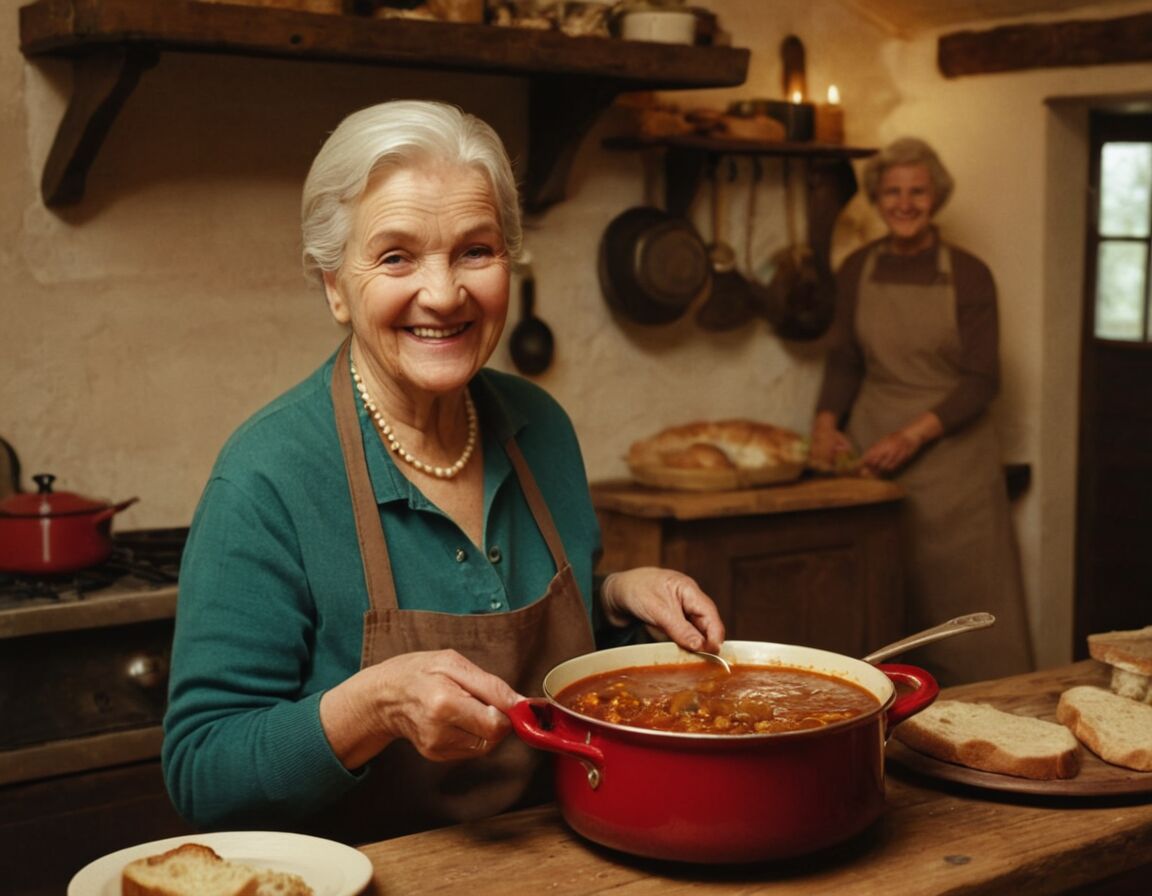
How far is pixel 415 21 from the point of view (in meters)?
3.05

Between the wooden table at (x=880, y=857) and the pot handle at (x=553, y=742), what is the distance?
0.37ft

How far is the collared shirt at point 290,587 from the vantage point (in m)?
1.55

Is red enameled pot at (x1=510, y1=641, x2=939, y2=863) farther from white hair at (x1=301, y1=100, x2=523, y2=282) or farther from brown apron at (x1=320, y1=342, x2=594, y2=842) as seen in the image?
white hair at (x1=301, y1=100, x2=523, y2=282)

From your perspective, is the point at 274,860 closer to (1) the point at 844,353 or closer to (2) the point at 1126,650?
(2) the point at 1126,650

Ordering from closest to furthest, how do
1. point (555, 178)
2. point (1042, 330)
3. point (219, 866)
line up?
point (219, 866) → point (555, 178) → point (1042, 330)

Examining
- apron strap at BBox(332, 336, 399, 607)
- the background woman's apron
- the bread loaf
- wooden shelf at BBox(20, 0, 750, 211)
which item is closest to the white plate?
apron strap at BBox(332, 336, 399, 607)

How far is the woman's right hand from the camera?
1.39 metres

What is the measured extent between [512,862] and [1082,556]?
3.99 meters

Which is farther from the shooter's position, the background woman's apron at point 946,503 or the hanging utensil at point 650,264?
the background woman's apron at point 946,503

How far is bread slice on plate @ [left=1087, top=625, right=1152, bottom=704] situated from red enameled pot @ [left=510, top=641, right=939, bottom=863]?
0.65m

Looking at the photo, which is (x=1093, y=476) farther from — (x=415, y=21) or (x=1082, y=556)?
(x=415, y=21)

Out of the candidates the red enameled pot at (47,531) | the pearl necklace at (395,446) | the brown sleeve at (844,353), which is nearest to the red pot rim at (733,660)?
the pearl necklace at (395,446)

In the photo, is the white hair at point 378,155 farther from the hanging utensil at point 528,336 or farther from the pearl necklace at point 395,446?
the hanging utensil at point 528,336

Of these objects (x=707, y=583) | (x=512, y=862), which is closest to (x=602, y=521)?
(x=707, y=583)
